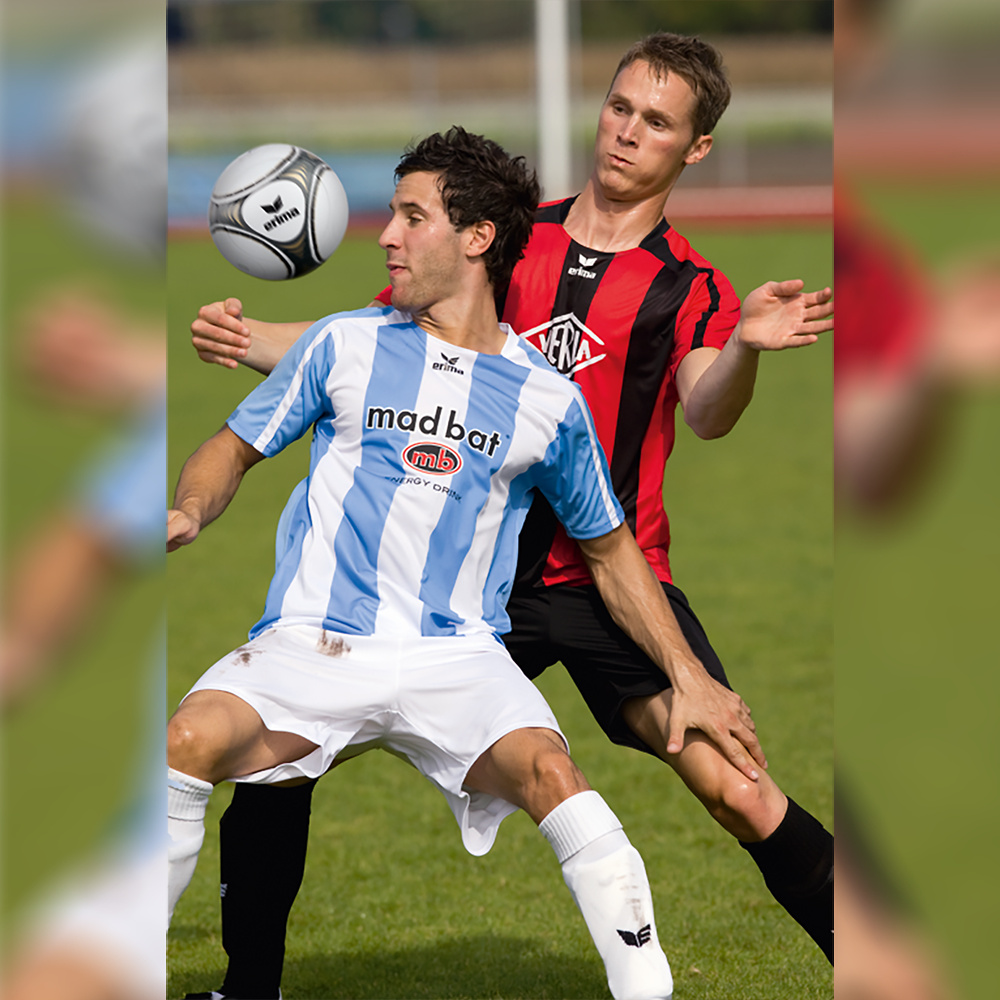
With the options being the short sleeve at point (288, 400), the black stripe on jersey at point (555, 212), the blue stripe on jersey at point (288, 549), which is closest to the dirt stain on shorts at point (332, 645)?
the blue stripe on jersey at point (288, 549)

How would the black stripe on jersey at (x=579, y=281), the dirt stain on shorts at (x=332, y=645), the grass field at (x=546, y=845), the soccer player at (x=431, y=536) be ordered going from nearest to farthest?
the soccer player at (x=431, y=536), the dirt stain on shorts at (x=332, y=645), the black stripe on jersey at (x=579, y=281), the grass field at (x=546, y=845)

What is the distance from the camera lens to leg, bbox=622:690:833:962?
3.10m

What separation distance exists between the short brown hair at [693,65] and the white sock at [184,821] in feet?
6.55

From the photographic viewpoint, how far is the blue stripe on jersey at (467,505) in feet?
10.0

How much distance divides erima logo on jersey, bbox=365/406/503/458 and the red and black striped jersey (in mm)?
481

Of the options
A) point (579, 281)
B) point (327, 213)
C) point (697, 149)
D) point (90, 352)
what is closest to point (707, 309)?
point (579, 281)

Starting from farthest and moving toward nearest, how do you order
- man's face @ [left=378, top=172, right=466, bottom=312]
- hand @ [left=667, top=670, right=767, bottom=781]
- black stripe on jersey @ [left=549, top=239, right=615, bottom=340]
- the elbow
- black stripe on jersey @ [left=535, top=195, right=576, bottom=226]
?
black stripe on jersey @ [left=535, top=195, right=576, bottom=226], black stripe on jersey @ [left=549, top=239, right=615, bottom=340], the elbow, man's face @ [left=378, top=172, right=466, bottom=312], hand @ [left=667, top=670, right=767, bottom=781]

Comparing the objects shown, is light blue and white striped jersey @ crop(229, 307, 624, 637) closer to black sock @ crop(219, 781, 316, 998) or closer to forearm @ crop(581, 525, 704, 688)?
forearm @ crop(581, 525, 704, 688)

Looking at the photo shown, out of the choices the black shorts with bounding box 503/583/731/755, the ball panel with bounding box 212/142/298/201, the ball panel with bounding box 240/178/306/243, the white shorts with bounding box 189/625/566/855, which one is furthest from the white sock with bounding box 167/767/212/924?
the ball panel with bounding box 212/142/298/201

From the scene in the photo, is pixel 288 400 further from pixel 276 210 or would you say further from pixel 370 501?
pixel 276 210

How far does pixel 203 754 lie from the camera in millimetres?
2682

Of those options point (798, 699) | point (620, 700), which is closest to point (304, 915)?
point (620, 700)

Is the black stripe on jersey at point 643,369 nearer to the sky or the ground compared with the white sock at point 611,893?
nearer to the sky

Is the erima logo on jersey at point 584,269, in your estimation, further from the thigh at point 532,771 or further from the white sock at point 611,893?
the white sock at point 611,893
